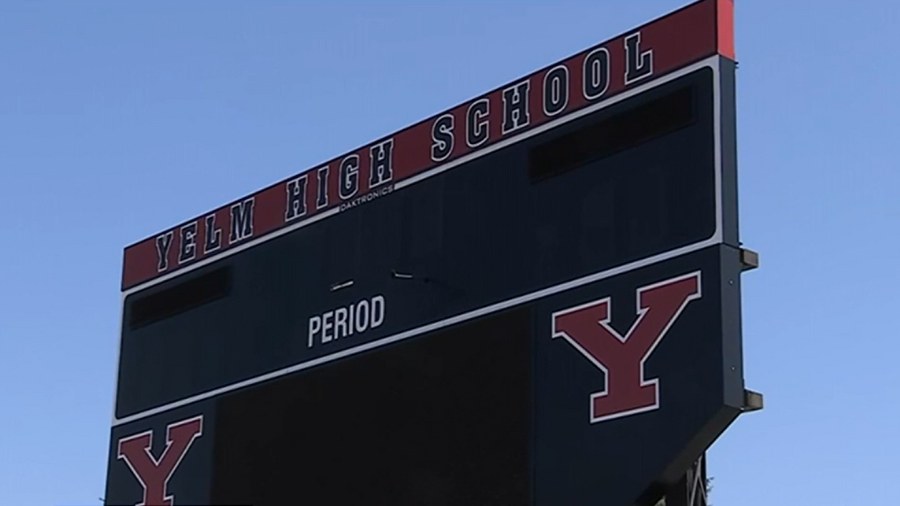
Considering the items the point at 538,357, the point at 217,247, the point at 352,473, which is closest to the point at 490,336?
the point at 538,357

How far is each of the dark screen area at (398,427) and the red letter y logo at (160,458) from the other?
0.48m

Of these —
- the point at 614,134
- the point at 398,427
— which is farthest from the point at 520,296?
the point at 398,427

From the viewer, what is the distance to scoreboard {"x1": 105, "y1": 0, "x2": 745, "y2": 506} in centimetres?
1258

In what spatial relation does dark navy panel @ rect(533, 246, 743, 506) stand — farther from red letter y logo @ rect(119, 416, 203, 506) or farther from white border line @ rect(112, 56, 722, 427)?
red letter y logo @ rect(119, 416, 203, 506)

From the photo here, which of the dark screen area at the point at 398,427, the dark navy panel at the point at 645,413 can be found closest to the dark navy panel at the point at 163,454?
the dark screen area at the point at 398,427

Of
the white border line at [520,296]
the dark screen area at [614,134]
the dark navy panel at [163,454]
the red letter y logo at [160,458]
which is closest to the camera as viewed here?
the white border line at [520,296]

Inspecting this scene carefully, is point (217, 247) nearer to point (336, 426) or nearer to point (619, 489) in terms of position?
point (336, 426)

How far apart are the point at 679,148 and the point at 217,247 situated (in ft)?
19.1

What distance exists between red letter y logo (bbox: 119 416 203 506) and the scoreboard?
27 millimetres

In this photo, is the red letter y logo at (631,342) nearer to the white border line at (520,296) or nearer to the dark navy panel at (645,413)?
the dark navy panel at (645,413)

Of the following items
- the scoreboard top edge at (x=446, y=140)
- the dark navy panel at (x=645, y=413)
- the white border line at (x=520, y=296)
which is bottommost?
the dark navy panel at (x=645, y=413)

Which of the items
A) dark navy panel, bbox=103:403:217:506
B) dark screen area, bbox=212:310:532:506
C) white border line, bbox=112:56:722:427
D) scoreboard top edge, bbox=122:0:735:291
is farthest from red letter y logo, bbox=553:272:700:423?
dark navy panel, bbox=103:403:217:506

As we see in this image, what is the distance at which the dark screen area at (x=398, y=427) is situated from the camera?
13469 millimetres

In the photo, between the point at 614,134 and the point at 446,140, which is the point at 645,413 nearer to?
the point at 614,134
